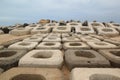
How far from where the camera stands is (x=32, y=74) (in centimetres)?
230

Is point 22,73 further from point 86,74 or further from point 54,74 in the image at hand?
point 86,74

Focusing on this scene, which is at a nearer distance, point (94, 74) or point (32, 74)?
point (94, 74)

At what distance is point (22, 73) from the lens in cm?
232

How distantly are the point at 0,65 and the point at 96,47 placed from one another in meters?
2.12

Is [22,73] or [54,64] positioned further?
[54,64]

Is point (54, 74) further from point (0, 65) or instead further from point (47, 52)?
point (47, 52)

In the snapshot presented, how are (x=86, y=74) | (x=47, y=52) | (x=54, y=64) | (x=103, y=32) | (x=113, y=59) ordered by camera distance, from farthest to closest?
(x=103, y=32)
(x=47, y=52)
(x=113, y=59)
(x=54, y=64)
(x=86, y=74)

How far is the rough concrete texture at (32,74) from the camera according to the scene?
220 centimetres

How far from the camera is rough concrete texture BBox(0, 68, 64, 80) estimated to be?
2195 mm

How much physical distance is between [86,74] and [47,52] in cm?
143

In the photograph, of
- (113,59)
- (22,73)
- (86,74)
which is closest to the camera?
(86,74)

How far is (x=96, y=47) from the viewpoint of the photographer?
3.93 meters

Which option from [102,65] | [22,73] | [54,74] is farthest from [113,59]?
[22,73]

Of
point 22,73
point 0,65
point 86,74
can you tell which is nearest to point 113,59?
point 86,74
